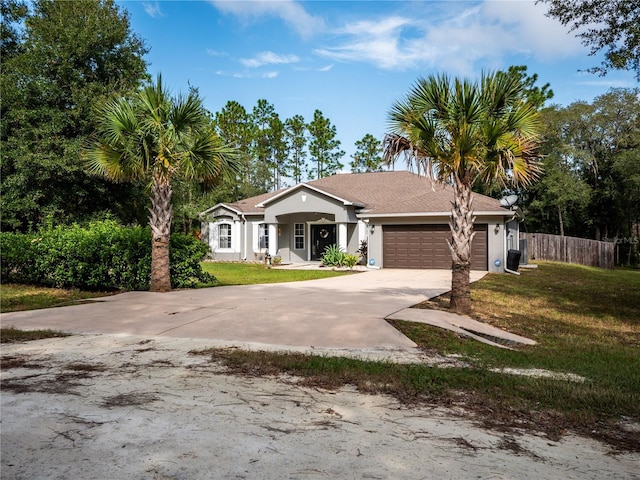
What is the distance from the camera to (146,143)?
11797 millimetres

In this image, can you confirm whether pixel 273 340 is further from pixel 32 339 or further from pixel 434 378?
pixel 32 339

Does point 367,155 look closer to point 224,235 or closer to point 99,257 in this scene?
point 224,235

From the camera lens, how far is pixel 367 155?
4781 cm

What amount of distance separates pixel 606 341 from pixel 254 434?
724 cm

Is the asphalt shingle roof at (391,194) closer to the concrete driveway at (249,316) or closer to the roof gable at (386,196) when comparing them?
the roof gable at (386,196)

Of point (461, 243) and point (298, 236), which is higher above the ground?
point (298, 236)

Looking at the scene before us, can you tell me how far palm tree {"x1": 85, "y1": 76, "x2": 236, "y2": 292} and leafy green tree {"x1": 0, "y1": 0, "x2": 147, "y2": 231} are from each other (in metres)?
6.72

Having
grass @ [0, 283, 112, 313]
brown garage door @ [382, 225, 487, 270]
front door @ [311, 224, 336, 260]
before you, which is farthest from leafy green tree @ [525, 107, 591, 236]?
grass @ [0, 283, 112, 313]

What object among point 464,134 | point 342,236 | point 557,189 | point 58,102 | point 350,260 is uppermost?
point 58,102

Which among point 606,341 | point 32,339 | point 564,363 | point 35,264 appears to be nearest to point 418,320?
point 564,363

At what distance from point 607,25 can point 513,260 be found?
11.2 m

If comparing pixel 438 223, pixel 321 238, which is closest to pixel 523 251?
pixel 438 223

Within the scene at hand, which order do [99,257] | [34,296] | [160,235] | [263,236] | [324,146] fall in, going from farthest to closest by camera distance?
[324,146], [263,236], [99,257], [34,296], [160,235]

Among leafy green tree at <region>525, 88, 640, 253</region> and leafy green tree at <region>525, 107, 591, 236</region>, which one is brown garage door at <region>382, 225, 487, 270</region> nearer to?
leafy green tree at <region>525, 107, 591, 236</region>
